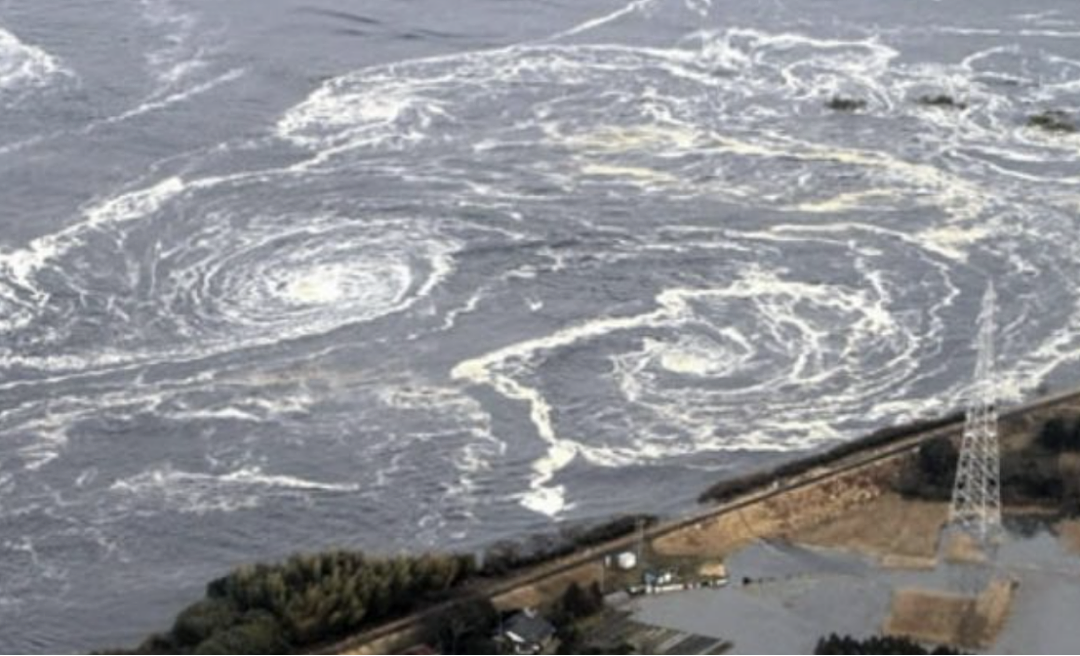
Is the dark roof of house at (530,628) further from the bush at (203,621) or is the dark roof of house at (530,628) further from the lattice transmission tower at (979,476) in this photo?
the lattice transmission tower at (979,476)

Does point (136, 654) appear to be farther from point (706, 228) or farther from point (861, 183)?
point (861, 183)

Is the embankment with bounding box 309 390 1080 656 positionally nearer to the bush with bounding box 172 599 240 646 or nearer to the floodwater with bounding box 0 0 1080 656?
the floodwater with bounding box 0 0 1080 656

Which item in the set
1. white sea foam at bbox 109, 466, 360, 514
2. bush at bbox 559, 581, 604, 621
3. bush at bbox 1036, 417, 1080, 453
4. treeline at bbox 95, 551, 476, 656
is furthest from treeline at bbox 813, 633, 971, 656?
white sea foam at bbox 109, 466, 360, 514

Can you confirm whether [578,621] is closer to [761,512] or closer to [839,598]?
[839,598]

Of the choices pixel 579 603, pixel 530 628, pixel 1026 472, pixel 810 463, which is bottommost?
pixel 530 628

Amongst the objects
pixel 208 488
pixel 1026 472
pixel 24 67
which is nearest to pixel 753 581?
pixel 1026 472

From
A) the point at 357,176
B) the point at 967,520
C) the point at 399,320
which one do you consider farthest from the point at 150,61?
the point at 967,520
